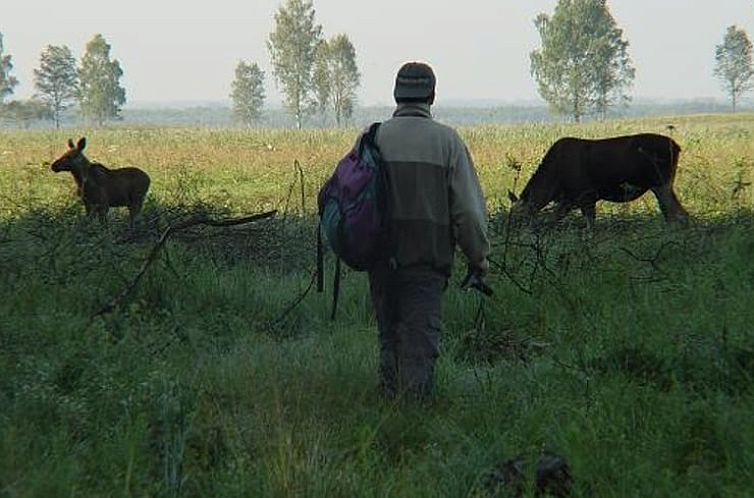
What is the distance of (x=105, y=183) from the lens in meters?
12.4

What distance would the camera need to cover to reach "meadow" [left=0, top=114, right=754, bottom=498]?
14.2 ft

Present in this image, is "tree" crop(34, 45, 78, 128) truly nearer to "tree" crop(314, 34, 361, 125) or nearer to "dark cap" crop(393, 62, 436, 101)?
"tree" crop(314, 34, 361, 125)

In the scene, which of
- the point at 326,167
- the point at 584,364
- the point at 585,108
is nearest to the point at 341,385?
the point at 584,364

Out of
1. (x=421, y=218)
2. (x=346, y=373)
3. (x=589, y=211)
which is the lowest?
(x=346, y=373)

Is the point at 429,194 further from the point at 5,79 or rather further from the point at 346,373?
the point at 5,79

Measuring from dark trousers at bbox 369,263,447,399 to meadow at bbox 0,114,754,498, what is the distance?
0.61ft

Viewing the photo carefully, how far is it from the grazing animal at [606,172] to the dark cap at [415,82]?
6.67 meters

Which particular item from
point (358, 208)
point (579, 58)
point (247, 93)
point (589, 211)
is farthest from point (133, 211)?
point (247, 93)

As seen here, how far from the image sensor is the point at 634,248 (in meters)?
9.55

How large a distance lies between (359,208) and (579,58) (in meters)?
97.2

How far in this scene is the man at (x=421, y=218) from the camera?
218 inches

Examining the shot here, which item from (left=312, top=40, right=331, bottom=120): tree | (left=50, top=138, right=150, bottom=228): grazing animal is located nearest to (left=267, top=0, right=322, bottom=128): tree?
(left=312, top=40, right=331, bottom=120): tree

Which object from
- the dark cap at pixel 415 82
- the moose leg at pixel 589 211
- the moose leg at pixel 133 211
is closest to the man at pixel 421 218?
the dark cap at pixel 415 82

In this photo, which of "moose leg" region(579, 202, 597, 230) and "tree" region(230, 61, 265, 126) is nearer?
"moose leg" region(579, 202, 597, 230)
